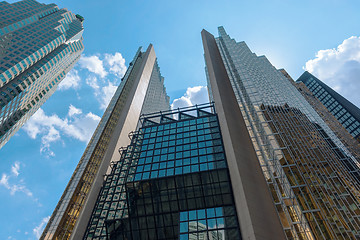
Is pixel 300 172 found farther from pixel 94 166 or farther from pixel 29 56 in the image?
pixel 29 56

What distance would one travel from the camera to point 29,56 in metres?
86.4

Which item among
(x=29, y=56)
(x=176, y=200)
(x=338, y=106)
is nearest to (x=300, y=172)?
(x=176, y=200)

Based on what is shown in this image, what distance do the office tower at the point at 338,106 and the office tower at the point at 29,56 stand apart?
5054 inches

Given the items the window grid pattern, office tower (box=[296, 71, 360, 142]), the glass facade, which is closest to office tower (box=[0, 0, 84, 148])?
the window grid pattern

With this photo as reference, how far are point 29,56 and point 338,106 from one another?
134m

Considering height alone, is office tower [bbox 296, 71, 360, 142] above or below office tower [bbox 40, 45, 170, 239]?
above

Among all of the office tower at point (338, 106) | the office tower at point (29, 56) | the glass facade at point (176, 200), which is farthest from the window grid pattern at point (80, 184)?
the office tower at point (338, 106)

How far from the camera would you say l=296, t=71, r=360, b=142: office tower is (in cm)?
9527

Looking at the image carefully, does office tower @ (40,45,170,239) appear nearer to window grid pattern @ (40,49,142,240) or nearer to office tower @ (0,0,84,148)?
window grid pattern @ (40,49,142,240)

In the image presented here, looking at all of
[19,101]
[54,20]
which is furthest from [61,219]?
[54,20]

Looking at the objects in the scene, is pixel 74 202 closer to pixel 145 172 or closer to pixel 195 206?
pixel 145 172

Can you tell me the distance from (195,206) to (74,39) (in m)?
136

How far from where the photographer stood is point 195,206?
1241 inches

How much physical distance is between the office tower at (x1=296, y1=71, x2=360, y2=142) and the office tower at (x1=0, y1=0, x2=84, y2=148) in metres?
128
